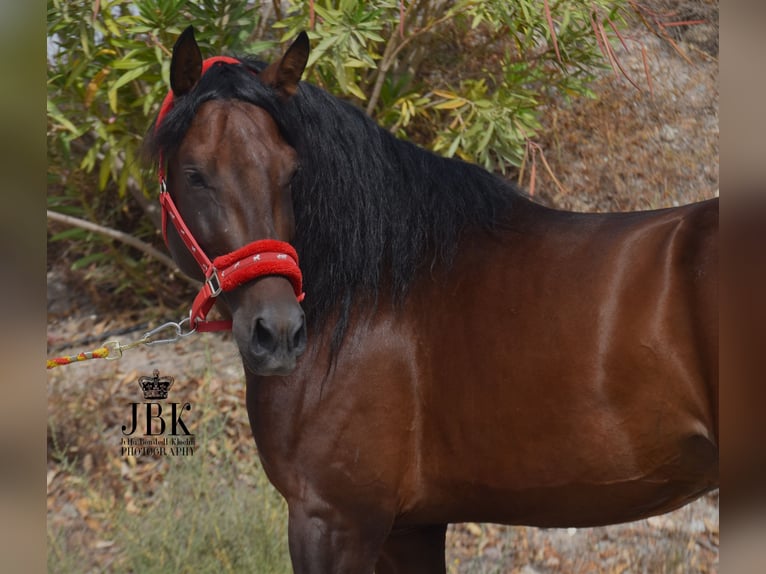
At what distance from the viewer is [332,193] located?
1965mm

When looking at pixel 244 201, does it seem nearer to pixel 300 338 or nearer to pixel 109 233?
pixel 300 338

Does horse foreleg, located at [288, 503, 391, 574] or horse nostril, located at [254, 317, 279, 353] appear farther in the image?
horse foreleg, located at [288, 503, 391, 574]

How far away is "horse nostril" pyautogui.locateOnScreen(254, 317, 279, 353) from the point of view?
169cm

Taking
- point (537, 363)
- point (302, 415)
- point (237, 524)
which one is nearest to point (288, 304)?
point (302, 415)

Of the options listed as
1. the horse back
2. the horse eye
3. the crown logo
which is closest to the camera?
the horse back

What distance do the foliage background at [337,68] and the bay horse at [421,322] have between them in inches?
45.0

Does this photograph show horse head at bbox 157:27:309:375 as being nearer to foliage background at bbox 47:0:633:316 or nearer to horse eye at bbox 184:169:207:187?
horse eye at bbox 184:169:207:187

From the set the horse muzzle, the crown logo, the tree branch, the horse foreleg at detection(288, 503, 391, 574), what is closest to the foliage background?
the tree branch

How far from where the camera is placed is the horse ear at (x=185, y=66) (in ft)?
6.05

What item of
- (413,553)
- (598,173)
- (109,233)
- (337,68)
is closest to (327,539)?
(413,553)

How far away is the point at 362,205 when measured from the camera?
1.98 meters

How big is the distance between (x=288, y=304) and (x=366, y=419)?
385 mm

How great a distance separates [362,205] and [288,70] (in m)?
0.38

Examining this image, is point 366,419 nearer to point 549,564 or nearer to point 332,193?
point 332,193
